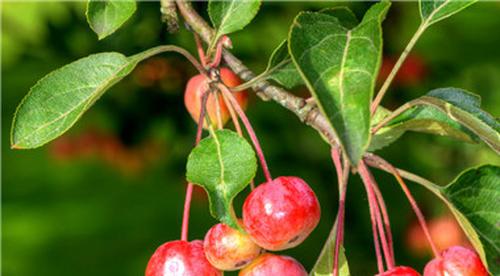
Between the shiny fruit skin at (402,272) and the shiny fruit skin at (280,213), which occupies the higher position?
the shiny fruit skin at (280,213)

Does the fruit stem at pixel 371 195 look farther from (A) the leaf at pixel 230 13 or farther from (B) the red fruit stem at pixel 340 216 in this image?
(A) the leaf at pixel 230 13

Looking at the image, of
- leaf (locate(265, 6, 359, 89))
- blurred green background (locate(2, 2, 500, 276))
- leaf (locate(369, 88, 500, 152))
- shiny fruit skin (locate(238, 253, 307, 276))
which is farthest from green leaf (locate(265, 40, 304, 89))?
blurred green background (locate(2, 2, 500, 276))

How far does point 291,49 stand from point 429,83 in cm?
193

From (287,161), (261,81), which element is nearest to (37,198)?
(287,161)

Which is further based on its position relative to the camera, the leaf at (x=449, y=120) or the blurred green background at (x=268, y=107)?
the blurred green background at (x=268, y=107)

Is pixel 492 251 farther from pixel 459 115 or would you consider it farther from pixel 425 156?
pixel 425 156

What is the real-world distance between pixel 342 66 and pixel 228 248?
285mm

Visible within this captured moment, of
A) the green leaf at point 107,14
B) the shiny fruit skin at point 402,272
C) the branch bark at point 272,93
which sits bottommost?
the shiny fruit skin at point 402,272

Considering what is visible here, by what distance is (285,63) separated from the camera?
1172 mm

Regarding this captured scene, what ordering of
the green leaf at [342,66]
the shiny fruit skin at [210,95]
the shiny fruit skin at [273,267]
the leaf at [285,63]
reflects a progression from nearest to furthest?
1. the green leaf at [342,66]
2. the shiny fruit skin at [273,267]
3. the leaf at [285,63]
4. the shiny fruit skin at [210,95]

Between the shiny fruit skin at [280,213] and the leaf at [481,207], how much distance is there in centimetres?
19

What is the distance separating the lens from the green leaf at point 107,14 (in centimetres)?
109

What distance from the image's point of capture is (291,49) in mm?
829

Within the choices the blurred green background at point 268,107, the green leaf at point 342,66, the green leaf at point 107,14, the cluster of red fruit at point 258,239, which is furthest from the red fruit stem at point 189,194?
the blurred green background at point 268,107
